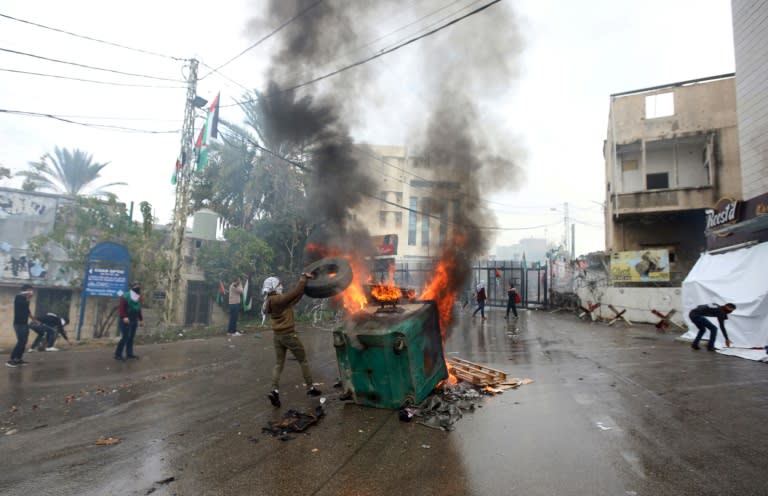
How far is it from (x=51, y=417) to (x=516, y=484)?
5331 mm

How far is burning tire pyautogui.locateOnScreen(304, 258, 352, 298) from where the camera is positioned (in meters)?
5.98

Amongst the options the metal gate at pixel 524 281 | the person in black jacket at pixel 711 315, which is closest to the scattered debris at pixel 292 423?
the person in black jacket at pixel 711 315

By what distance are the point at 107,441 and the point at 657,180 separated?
22.8 meters

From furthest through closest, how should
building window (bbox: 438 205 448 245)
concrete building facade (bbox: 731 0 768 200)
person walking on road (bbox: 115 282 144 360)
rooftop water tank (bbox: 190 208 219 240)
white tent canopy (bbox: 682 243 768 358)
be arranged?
rooftop water tank (bbox: 190 208 219 240) < concrete building facade (bbox: 731 0 768 200) < building window (bbox: 438 205 448 245) < white tent canopy (bbox: 682 243 768 358) < person walking on road (bbox: 115 282 144 360)

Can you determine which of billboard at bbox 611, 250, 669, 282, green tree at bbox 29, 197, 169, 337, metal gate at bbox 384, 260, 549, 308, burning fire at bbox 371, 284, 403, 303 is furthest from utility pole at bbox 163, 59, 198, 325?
billboard at bbox 611, 250, 669, 282

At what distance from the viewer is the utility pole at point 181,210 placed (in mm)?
13500

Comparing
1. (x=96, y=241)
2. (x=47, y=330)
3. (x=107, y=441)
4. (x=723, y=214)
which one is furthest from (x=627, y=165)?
(x=47, y=330)

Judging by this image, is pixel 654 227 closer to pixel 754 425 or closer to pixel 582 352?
pixel 582 352

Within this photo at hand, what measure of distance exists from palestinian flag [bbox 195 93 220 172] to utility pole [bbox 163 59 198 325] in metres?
0.35

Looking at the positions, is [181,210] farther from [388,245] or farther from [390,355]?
[388,245]

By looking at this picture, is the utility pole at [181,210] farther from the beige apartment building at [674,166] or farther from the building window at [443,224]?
the beige apartment building at [674,166]

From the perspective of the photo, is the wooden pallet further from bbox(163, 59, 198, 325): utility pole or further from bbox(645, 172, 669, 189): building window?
bbox(645, 172, 669, 189): building window

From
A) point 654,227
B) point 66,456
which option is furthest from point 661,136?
point 66,456

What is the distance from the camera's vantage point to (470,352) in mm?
9812
